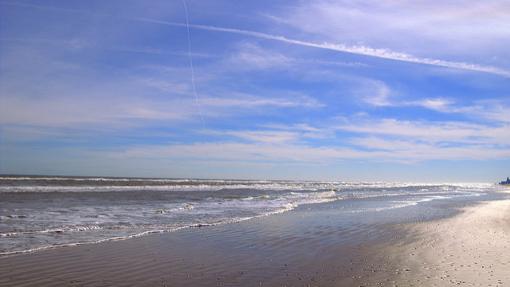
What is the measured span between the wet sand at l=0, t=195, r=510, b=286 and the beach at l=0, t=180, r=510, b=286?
0.02 m

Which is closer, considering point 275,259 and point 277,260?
point 277,260

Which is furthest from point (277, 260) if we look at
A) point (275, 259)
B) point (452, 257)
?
point (452, 257)

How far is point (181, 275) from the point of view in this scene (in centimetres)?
758

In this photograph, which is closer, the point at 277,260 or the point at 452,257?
the point at 277,260

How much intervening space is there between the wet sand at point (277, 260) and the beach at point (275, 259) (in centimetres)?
2

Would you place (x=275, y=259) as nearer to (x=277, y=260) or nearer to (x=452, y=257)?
(x=277, y=260)

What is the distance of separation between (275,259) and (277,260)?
0.35ft

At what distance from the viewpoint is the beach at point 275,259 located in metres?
7.17

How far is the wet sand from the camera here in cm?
717

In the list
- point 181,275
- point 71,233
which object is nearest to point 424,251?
point 181,275

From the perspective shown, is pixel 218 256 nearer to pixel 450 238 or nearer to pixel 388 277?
pixel 388 277

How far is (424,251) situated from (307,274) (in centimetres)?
365

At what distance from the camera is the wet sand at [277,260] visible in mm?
7168

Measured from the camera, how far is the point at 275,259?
8.95 m
